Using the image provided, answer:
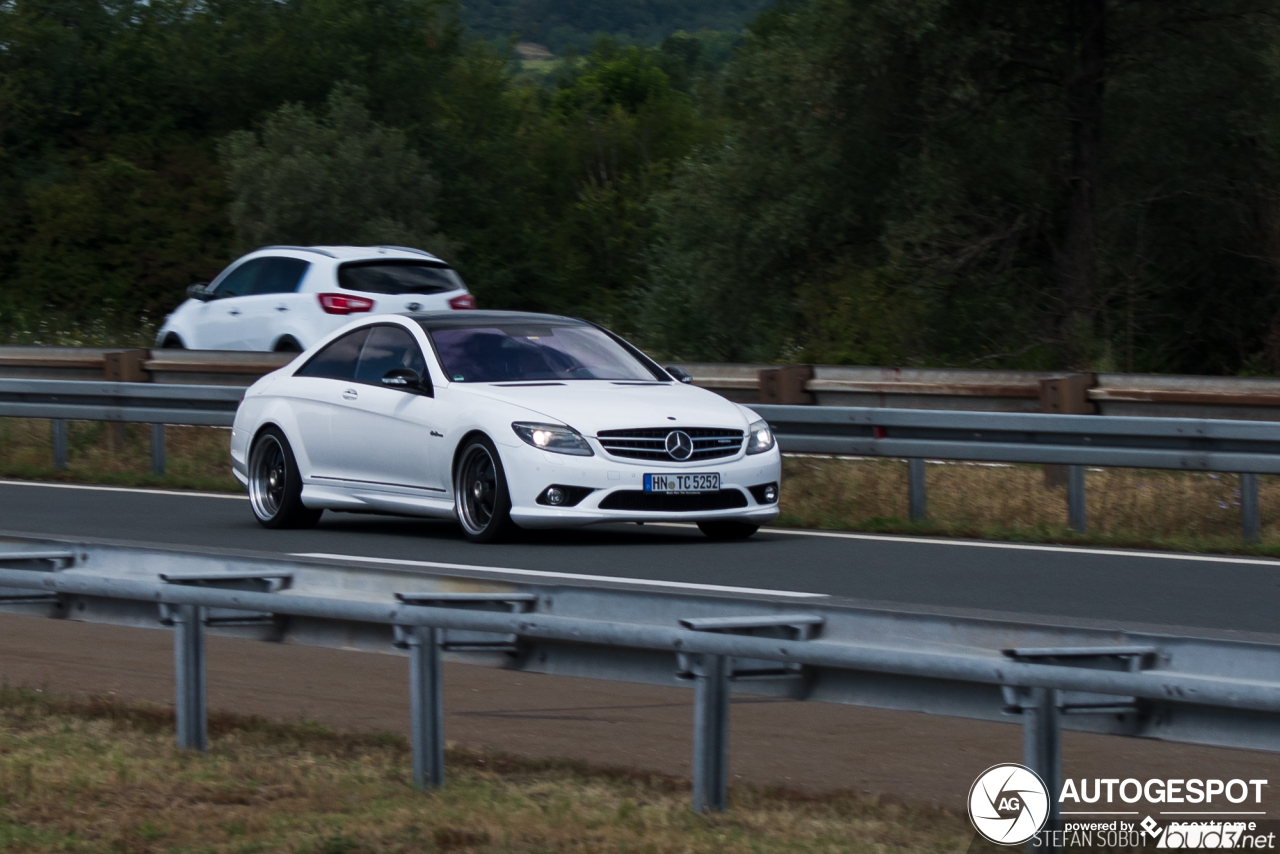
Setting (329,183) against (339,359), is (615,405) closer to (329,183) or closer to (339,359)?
(339,359)

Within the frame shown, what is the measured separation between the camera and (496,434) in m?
11.2

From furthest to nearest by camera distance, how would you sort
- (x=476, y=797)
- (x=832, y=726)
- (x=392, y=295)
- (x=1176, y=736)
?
(x=392, y=295) < (x=832, y=726) < (x=476, y=797) < (x=1176, y=736)

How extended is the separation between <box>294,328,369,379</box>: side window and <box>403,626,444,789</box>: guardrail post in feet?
23.8

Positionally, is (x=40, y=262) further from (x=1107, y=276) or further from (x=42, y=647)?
(x=42, y=647)

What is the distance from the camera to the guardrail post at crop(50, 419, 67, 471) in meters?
17.8

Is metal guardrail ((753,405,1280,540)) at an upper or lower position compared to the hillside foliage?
lower

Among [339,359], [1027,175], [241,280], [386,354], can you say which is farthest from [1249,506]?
[1027,175]

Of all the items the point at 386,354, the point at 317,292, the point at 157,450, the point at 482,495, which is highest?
the point at 317,292

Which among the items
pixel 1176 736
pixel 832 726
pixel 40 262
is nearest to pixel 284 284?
pixel 832 726

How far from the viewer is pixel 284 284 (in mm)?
20797

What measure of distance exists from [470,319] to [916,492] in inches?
127

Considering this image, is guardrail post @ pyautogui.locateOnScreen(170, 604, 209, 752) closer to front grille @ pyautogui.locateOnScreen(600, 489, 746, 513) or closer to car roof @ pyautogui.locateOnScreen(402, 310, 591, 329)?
front grille @ pyautogui.locateOnScreen(600, 489, 746, 513)

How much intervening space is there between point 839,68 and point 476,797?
23.1 meters

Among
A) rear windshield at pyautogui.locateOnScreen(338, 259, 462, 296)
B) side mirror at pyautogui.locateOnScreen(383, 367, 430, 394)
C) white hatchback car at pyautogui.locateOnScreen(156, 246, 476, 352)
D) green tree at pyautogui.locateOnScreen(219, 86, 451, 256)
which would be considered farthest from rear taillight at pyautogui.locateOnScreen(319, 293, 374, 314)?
green tree at pyautogui.locateOnScreen(219, 86, 451, 256)
